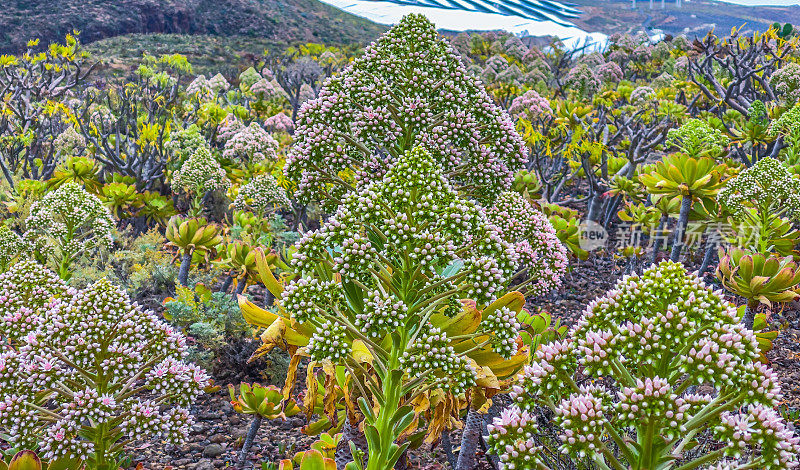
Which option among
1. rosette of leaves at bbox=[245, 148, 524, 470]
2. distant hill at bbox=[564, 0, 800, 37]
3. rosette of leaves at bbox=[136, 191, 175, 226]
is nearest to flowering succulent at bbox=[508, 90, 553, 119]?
rosette of leaves at bbox=[136, 191, 175, 226]

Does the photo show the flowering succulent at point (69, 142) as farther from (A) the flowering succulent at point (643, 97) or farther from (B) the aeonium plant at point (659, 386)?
(A) the flowering succulent at point (643, 97)

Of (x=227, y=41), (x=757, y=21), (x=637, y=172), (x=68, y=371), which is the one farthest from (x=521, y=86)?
(x=757, y=21)

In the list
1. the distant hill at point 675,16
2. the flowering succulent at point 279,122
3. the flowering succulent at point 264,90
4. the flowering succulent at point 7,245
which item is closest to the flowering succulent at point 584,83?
the flowering succulent at point 264,90

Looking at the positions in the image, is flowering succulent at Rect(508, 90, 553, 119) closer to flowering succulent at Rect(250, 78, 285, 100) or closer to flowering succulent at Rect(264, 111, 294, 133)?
flowering succulent at Rect(264, 111, 294, 133)

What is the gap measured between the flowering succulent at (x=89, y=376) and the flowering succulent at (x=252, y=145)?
600 centimetres

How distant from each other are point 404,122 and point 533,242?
1209mm

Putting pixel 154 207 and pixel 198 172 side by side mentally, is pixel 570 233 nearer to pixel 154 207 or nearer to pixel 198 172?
pixel 198 172

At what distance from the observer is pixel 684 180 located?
16.5 feet

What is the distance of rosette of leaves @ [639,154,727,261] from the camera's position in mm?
4922

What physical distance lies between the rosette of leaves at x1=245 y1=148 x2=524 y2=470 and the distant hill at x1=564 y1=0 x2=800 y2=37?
69.3m

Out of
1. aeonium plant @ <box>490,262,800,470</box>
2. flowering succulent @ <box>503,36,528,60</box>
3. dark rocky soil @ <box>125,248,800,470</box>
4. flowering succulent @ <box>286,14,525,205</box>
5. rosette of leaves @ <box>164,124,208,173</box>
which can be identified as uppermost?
flowering succulent @ <box>286,14,525,205</box>

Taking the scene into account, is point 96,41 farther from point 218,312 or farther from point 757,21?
point 757,21

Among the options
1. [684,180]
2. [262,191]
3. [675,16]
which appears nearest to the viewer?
[684,180]

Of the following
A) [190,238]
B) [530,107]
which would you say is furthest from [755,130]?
[190,238]
